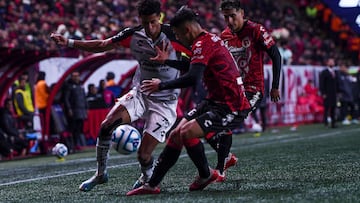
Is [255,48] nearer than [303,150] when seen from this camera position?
Yes

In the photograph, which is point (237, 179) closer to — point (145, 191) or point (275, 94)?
point (275, 94)

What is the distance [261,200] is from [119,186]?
7.79 feet

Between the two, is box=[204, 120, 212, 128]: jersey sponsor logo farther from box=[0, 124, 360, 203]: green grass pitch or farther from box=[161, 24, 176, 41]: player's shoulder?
box=[161, 24, 176, 41]: player's shoulder

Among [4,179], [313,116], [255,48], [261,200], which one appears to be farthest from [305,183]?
[313,116]

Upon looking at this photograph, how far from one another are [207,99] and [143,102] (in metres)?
1.07

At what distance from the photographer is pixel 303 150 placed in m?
12.8

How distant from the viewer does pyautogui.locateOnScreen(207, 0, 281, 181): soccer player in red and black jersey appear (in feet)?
28.6

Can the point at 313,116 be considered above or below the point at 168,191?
below

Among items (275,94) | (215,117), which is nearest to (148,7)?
(215,117)

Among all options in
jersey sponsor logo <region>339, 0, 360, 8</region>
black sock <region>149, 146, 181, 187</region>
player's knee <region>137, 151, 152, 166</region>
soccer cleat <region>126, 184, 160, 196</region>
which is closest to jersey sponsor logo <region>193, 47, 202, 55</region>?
black sock <region>149, 146, 181, 187</region>

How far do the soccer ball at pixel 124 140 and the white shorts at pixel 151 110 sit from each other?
0.28m

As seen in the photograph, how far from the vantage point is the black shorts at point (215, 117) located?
280 inches

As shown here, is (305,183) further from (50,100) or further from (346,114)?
(346,114)

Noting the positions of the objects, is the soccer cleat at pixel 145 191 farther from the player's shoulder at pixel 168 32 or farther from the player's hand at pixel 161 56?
the player's shoulder at pixel 168 32
